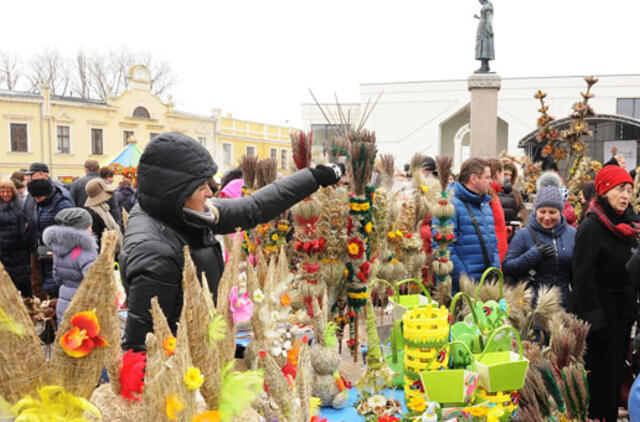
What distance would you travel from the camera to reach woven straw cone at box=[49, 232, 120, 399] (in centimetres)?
88

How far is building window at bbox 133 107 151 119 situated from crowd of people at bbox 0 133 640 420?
78.3 feet

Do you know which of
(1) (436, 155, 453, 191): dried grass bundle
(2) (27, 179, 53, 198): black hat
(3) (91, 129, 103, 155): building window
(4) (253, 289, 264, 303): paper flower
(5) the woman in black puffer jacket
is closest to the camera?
(4) (253, 289, 264, 303): paper flower

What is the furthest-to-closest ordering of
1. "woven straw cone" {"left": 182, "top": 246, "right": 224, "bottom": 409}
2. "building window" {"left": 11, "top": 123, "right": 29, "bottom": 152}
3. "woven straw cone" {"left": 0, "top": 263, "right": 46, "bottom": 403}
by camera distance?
"building window" {"left": 11, "top": 123, "right": 29, "bottom": 152} → "woven straw cone" {"left": 182, "top": 246, "right": 224, "bottom": 409} → "woven straw cone" {"left": 0, "top": 263, "right": 46, "bottom": 403}

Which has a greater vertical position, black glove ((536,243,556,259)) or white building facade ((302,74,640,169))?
white building facade ((302,74,640,169))

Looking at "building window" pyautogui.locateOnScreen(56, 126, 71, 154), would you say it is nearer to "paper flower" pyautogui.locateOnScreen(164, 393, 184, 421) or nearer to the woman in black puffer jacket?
the woman in black puffer jacket

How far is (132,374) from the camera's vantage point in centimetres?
105

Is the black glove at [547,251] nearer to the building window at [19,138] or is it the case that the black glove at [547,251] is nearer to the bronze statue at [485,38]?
the bronze statue at [485,38]

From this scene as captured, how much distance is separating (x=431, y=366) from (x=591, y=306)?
136 centimetres

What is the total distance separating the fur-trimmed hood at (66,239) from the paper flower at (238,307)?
8.22 feet

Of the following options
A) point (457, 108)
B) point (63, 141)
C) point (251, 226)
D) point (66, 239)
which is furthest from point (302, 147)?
point (63, 141)

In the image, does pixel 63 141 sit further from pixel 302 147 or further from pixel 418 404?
pixel 418 404

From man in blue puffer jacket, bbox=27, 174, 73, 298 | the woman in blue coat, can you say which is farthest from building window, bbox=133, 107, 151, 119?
the woman in blue coat

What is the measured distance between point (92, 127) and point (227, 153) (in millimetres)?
7912

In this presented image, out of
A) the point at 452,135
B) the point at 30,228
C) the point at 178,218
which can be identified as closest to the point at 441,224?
the point at 178,218
